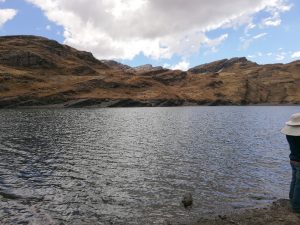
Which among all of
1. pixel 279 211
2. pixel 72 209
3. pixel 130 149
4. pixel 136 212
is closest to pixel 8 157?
pixel 130 149

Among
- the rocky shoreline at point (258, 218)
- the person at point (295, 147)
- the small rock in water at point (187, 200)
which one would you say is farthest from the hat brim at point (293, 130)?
the small rock in water at point (187, 200)

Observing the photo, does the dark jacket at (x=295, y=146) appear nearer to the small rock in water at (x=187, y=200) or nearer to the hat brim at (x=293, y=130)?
the hat brim at (x=293, y=130)

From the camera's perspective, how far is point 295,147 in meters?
15.6

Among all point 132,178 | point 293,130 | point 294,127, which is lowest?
point 132,178

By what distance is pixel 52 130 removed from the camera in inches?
2859

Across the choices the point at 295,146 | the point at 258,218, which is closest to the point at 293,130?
the point at 295,146

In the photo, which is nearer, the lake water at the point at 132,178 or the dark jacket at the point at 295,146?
the dark jacket at the point at 295,146

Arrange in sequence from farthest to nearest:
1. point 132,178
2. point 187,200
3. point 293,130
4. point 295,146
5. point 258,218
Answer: point 132,178, point 187,200, point 258,218, point 295,146, point 293,130

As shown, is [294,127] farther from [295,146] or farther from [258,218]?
[258,218]

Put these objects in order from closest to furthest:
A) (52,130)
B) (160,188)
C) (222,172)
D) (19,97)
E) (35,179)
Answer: (160,188) → (35,179) → (222,172) → (52,130) → (19,97)

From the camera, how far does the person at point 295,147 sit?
15211mm

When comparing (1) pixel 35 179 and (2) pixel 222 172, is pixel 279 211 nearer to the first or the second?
(2) pixel 222 172

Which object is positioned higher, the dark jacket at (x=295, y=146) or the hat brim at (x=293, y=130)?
the hat brim at (x=293, y=130)

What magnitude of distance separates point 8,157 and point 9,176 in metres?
10.5
